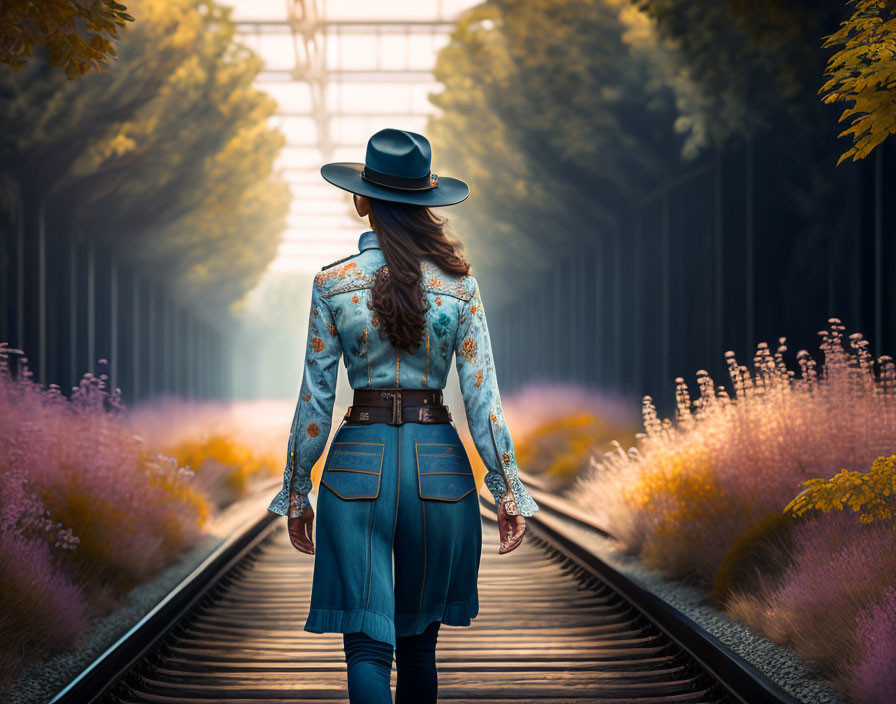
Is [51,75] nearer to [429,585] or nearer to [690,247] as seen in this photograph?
[690,247]

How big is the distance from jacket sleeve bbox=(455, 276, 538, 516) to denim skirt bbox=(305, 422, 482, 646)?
Result: 10 centimetres

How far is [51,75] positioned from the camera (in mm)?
14484

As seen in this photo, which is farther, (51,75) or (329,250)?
(329,250)

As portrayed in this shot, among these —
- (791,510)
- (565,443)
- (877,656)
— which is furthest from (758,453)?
(565,443)

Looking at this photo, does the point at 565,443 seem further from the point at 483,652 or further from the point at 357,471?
the point at 357,471

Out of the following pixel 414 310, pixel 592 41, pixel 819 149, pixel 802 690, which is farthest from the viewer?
pixel 592 41

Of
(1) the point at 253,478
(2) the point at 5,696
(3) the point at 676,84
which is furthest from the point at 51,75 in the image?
(2) the point at 5,696

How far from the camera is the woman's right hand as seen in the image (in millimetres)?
3279

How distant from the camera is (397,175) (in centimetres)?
329

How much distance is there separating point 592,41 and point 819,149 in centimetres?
496

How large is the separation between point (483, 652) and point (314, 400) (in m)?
2.92

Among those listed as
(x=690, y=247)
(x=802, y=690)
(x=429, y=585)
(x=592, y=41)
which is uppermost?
(x=592, y=41)

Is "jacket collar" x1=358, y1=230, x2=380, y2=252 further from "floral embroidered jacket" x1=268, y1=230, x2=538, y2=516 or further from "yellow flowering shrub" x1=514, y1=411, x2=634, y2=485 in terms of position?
"yellow flowering shrub" x1=514, y1=411, x2=634, y2=485

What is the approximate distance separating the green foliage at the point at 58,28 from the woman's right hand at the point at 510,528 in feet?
12.2
